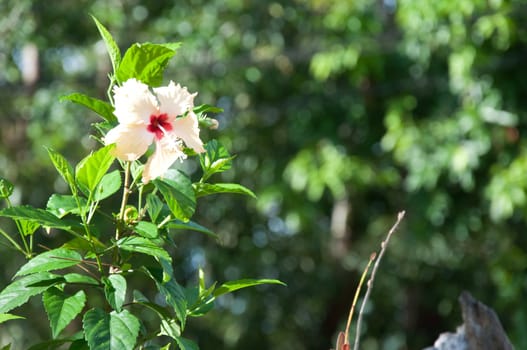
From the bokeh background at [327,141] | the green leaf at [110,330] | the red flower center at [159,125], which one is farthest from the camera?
the bokeh background at [327,141]

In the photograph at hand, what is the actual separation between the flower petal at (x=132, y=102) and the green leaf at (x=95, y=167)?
48 millimetres

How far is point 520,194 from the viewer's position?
5891 mm

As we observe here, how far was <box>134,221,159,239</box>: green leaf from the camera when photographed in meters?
1.32

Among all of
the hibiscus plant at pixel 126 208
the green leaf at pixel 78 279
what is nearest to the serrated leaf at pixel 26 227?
the hibiscus plant at pixel 126 208

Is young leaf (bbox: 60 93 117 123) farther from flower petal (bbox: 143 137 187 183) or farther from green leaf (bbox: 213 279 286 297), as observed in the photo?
green leaf (bbox: 213 279 286 297)

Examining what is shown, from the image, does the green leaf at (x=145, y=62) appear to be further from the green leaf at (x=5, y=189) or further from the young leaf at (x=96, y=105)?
the green leaf at (x=5, y=189)

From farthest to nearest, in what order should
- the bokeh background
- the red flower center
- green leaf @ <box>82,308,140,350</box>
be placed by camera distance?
the bokeh background < the red flower center < green leaf @ <box>82,308,140,350</box>

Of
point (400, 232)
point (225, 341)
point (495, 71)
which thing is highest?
point (495, 71)

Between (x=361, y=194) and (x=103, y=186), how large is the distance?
676 centimetres

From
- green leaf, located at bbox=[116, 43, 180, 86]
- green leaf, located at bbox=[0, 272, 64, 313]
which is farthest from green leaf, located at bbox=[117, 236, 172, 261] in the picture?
green leaf, located at bbox=[116, 43, 180, 86]

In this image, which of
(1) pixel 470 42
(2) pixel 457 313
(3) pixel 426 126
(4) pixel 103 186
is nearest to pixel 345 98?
(3) pixel 426 126

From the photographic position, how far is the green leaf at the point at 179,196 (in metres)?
1.29

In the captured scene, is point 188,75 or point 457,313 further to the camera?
point 457,313

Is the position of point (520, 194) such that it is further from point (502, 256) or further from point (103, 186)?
point (103, 186)
